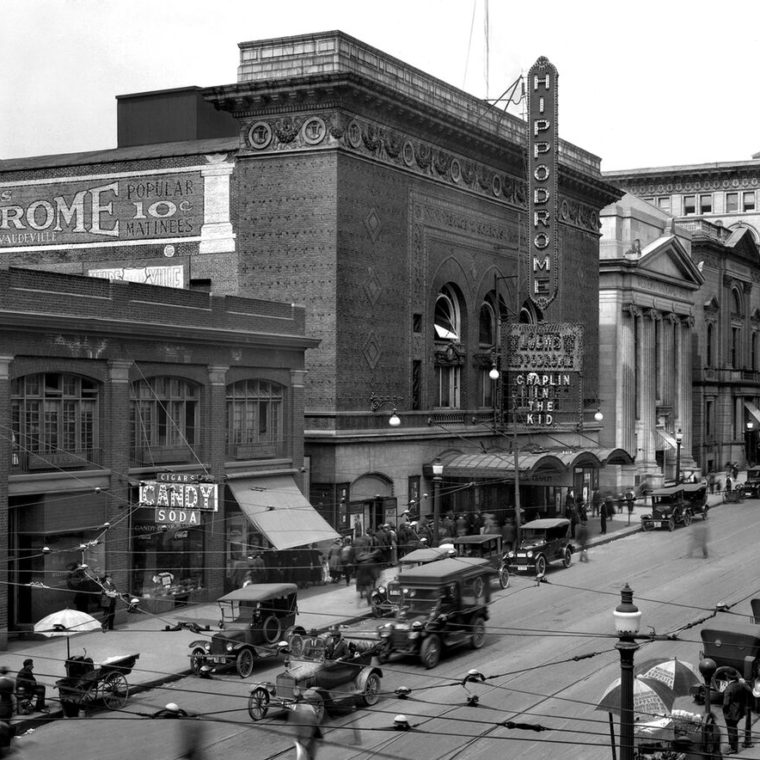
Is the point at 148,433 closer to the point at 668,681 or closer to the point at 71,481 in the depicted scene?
the point at 71,481

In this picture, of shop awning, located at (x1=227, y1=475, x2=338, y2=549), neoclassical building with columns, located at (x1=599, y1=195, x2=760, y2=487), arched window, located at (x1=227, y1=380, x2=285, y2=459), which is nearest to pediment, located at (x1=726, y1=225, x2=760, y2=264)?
neoclassical building with columns, located at (x1=599, y1=195, x2=760, y2=487)

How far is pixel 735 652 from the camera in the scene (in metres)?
23.9

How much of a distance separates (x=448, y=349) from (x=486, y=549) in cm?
1465

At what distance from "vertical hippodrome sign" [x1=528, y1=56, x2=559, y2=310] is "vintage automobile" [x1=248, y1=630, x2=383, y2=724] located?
3313 centimetres

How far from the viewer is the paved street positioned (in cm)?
2086

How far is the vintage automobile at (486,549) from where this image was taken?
122ft

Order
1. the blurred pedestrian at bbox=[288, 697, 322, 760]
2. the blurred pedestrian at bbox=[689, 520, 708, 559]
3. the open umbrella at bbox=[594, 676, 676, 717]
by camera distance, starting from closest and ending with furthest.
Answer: the blurred pedestrian at bbox=[288, 697, 322, 760] < the open umbrella at bbox=[594, 676, 676, 717] < the blurred pedestrian at bbox=[689, 520, 708, 559]

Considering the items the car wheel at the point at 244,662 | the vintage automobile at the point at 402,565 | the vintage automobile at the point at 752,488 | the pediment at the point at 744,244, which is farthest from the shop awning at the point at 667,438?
the car wheel at the point at 244,662

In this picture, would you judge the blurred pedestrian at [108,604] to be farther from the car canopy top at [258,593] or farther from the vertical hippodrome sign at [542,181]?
the vertical hippodrome sign at [542,181]

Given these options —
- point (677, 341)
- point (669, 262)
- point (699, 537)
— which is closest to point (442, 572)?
point (699, 537)

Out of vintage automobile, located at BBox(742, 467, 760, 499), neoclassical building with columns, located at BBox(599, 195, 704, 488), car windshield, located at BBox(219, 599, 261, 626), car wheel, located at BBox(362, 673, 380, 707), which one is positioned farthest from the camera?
neoclassical building with columns, located at BBox(599, 195, 704, 488)

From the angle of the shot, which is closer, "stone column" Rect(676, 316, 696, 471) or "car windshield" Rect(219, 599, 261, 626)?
"car windshield" Rect(219, 599, 261, 626)

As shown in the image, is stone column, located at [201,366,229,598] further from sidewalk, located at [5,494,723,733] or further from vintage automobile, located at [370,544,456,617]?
vintage automobile, located at [370,544,456,617]

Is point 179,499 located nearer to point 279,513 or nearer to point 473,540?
point 279,513
